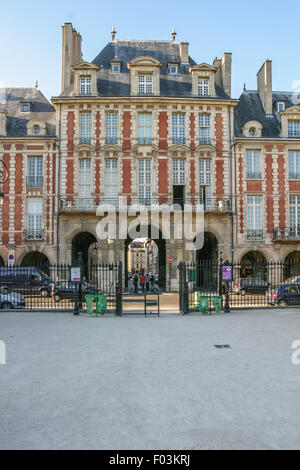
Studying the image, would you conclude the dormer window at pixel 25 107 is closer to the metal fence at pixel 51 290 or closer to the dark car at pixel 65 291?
the metal fence at pixel 51 290

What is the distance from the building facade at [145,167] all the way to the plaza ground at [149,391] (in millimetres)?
16580

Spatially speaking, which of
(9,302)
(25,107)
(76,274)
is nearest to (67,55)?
(25,107)

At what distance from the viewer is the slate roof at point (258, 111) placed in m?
28.2

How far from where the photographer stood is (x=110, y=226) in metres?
26.1

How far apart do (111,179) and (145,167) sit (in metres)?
2.47

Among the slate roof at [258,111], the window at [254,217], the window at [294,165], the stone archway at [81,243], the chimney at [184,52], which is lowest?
the stone archway at [81,243]

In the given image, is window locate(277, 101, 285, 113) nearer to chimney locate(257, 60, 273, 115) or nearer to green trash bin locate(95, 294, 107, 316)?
chimney locate(257, 60, 273, 115)

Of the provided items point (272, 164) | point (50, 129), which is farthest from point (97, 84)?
point (272, 164)

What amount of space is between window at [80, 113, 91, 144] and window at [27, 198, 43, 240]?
5.13m

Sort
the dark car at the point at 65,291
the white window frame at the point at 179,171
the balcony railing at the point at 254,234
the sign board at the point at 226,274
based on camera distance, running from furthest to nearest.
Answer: the balcony railing at the point at 254,234
the white window frame at the point at 179,171
the dark car at the point at 65,291
the sign board at the point at 226,274

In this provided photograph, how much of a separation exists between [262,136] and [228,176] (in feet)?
13.1

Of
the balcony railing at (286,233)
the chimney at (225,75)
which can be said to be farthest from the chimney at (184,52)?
the balcony railing at (286,233)
